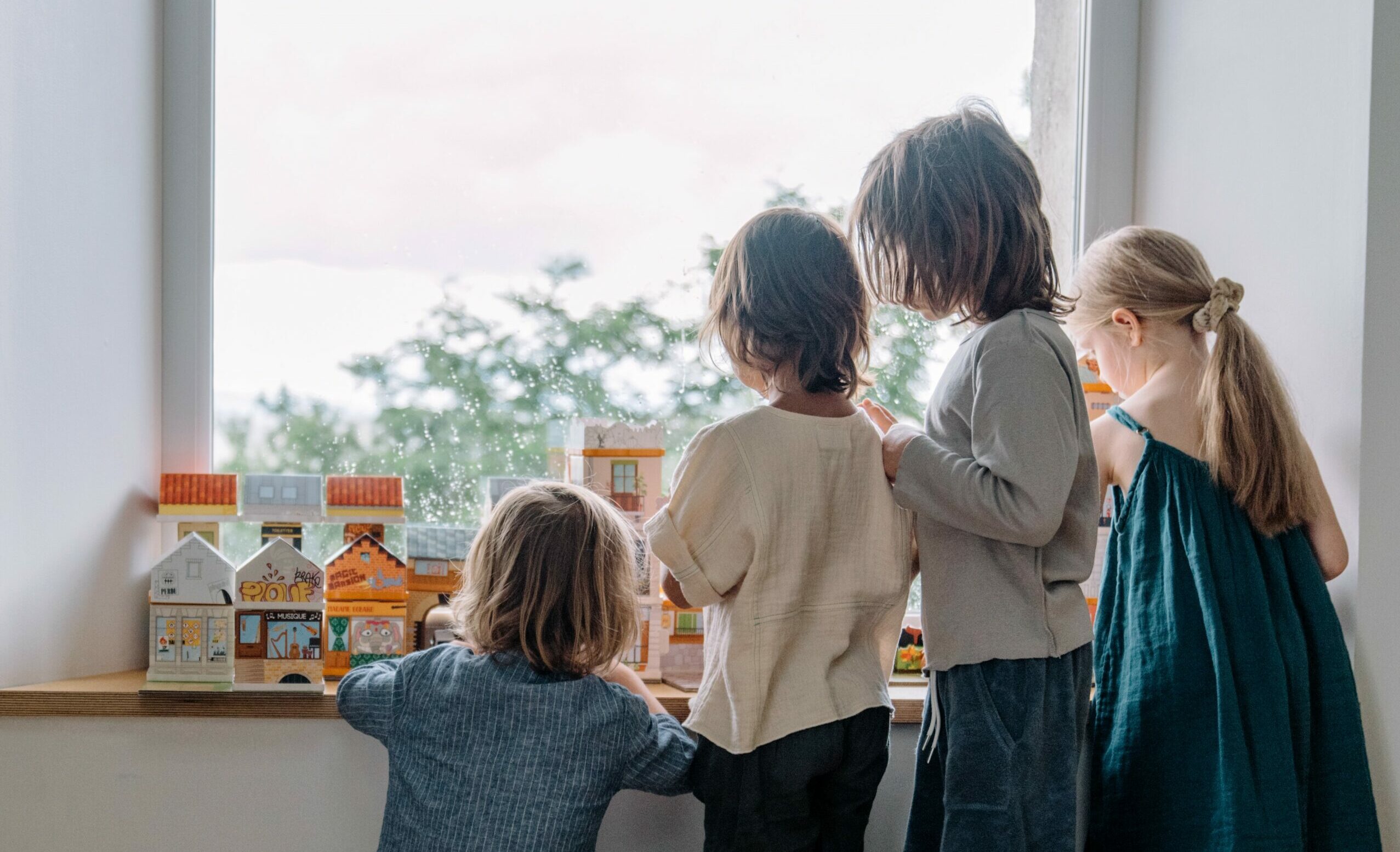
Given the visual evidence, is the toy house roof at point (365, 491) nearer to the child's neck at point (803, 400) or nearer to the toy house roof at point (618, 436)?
the toy house roof at point (618, 436)

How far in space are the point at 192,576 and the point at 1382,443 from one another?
4.65 ft

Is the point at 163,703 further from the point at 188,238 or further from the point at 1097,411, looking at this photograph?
the point at 1097,411

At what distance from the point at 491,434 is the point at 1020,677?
2.77ft

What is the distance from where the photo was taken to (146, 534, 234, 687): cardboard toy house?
1.26 meters

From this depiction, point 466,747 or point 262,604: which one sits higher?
point 262,604

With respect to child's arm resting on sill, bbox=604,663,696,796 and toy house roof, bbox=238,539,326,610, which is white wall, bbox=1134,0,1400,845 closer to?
child's arm resting on sill, bbox=604,663,696,796

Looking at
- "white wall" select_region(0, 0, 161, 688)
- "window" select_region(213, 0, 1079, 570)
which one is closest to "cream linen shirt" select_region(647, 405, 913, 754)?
"window" select_region(213, 0, 1079, 570)

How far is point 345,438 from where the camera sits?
4.97 ft

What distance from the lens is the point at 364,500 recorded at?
142 centimetres

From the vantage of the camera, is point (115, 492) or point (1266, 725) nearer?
point (1266, 725)

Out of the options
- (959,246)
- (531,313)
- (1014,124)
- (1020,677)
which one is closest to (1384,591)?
(1020,677)

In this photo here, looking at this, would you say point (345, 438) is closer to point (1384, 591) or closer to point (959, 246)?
point (959, 246)

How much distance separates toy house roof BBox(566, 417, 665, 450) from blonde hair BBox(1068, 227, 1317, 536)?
594 mm

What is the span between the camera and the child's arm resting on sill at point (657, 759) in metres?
1.12
